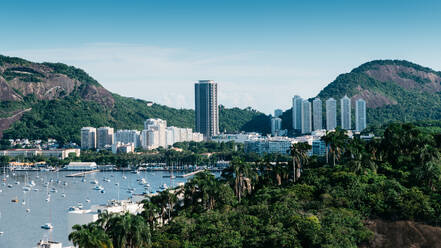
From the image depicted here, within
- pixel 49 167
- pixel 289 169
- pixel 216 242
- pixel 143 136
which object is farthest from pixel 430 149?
pixel 143 136

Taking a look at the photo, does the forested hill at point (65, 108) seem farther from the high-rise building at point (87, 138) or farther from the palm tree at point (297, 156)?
the palm tree at point (297, 156)

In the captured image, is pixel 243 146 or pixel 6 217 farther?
pixel 243 146

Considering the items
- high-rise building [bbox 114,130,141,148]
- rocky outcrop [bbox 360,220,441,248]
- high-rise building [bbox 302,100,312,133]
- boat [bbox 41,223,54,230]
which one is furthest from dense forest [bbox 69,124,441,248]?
high-rise building [bbox 302,100,312,133]

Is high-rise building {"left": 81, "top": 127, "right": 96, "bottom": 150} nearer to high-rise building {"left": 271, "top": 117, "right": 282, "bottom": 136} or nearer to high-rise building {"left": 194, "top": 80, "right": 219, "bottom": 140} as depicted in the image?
high-rise building {"left": 194, "top": 80, "right": 219, "bottom": 140}

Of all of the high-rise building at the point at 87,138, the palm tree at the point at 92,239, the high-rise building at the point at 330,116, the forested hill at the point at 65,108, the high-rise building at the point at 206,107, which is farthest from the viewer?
the high-rise building at the point at 206,107

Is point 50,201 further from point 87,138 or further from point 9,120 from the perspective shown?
point 9,120

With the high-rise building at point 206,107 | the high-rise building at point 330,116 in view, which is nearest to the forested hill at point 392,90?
the high-rise building at point 330,116

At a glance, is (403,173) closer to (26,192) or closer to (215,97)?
(26,192)
